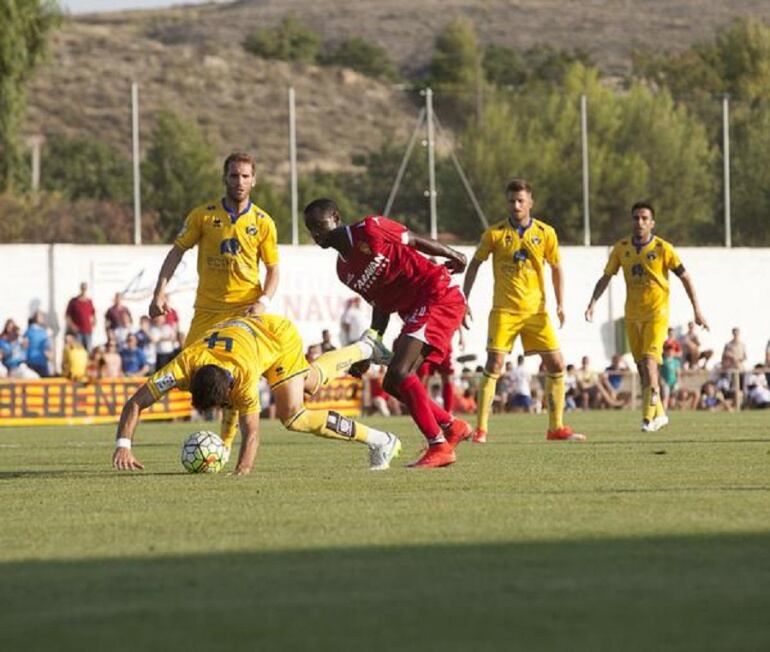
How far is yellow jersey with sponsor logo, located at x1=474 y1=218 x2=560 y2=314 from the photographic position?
19125 millimetres

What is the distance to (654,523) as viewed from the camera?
9.16 meters

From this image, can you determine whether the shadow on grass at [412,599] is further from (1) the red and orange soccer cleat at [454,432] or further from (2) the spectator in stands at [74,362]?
(2) the spectator in stands at [74,362]

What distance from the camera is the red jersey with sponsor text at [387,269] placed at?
44.1 feet

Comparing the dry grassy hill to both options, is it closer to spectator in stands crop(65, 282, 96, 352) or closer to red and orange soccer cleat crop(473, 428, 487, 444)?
spectator in stands crop(65, 282, 96, 352)

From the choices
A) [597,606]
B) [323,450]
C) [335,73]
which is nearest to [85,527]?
[597,606]

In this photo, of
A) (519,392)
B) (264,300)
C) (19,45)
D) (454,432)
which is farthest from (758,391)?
(19,45)

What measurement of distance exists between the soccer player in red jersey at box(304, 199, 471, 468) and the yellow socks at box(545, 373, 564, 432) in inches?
207

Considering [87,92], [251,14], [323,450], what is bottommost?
[323,450]

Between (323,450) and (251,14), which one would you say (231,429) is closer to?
(323,450)

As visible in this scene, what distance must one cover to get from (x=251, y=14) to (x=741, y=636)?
169241 mm

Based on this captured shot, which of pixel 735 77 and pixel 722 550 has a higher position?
pixel 735 77

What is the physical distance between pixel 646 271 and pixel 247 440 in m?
8.80

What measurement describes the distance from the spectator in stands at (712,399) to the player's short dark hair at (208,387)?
24374 mm

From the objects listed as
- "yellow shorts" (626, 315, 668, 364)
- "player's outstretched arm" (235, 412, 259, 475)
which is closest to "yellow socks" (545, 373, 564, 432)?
"yellow shorts" (626, 315, 668, 364)
